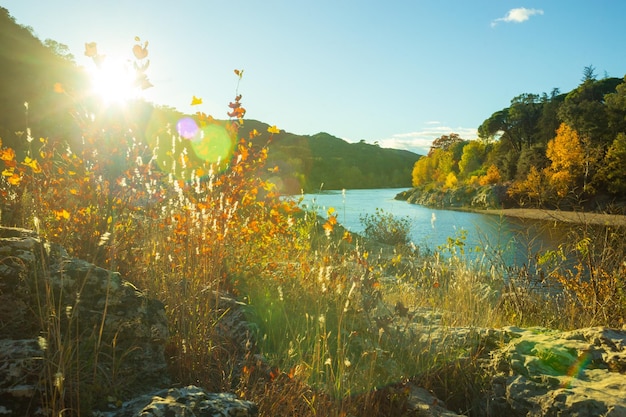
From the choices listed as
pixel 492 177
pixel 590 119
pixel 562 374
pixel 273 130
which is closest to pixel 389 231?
pixel 273 130

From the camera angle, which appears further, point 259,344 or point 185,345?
point 259,344

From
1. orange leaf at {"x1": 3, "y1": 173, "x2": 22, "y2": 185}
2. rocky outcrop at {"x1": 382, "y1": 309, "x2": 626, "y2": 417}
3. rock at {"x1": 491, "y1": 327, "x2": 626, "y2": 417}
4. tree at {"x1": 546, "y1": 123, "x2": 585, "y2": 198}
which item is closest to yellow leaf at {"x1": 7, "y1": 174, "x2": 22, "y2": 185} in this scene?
orange leaf at {"x1": 3, "y1": 173, "x2": 22, "y2": 185}

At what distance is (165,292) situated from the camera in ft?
9.50

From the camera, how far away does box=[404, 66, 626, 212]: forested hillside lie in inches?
1406

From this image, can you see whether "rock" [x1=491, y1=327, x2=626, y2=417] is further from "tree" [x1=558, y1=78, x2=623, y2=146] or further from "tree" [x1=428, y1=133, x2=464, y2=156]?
"tree" [x1=428, y1=133, x2=464, y2=156]

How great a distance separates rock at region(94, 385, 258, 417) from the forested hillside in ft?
66.2

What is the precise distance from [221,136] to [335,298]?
1838 millimetres

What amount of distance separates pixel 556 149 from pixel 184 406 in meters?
44.8

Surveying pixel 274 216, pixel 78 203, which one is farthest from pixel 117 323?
pixel 274 216

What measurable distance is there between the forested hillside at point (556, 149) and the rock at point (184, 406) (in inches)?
794

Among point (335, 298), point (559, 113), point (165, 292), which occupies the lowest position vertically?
point (335, 298)

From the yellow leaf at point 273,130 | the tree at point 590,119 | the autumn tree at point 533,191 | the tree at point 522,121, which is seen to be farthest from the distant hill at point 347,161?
the yellow leaf at point 273,130

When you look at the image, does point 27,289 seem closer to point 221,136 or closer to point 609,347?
point 221,136

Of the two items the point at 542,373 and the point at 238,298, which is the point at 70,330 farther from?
the point at 542,373
